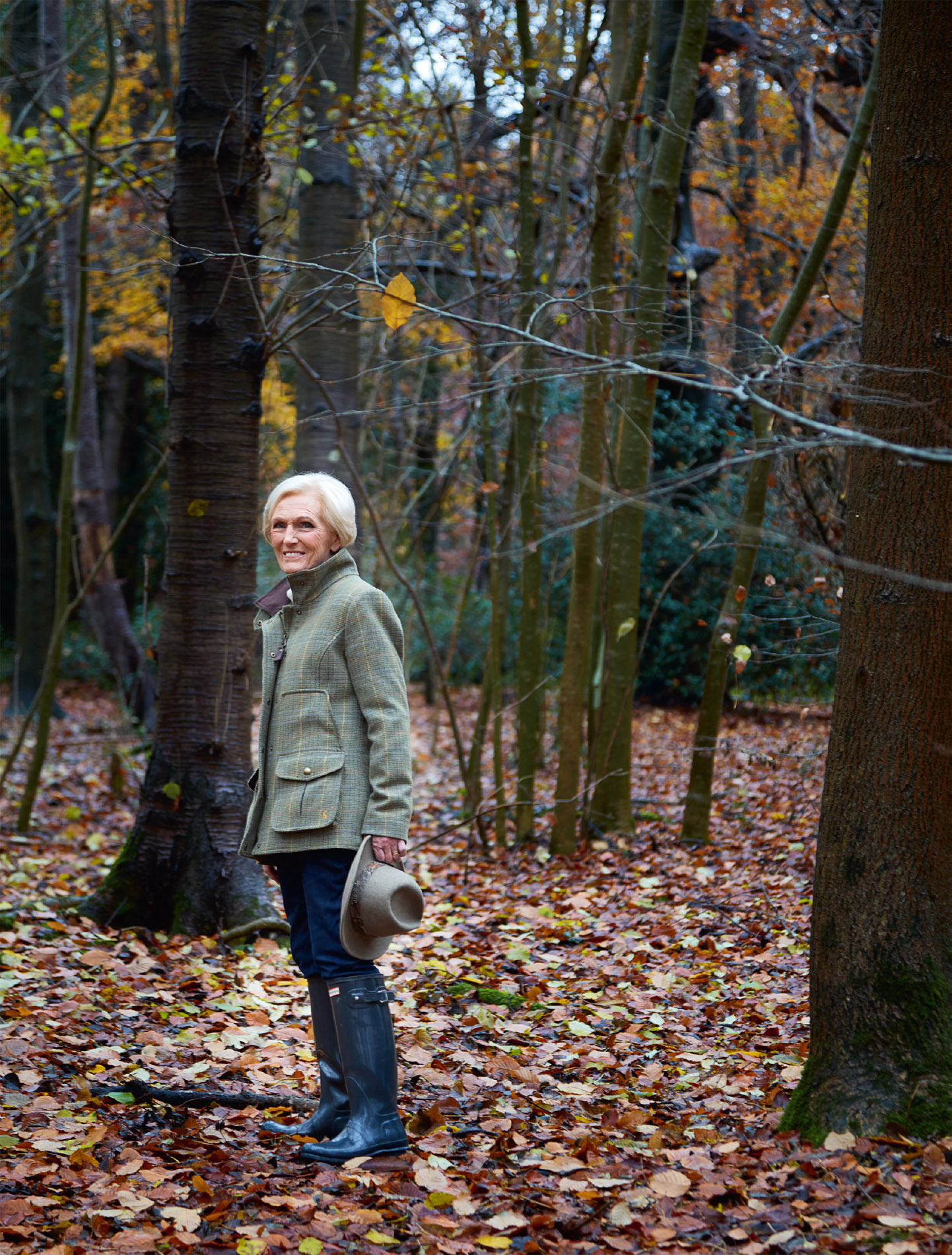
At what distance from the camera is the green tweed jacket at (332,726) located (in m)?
3.13

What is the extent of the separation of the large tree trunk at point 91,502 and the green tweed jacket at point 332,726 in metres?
8.75

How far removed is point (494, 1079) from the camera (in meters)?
3.84

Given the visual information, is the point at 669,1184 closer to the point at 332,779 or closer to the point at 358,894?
the point at 358,894

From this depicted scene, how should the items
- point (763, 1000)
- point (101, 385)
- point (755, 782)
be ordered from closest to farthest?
1. point (763, 1000)
2. point (755, 782)
3. point (101, 385)

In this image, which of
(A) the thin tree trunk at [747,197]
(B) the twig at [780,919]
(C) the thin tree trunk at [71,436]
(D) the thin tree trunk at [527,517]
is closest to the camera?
(B) the twig at [780,919]

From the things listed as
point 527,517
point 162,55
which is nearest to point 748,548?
point 527,517

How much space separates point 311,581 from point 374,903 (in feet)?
3.21

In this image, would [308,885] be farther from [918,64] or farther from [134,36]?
[134,36]

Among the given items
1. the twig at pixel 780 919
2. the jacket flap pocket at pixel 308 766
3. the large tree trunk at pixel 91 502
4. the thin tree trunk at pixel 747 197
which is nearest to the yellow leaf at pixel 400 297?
the jacket flap pocket at pixel 308 766

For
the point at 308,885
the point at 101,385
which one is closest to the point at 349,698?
the point at 308,885

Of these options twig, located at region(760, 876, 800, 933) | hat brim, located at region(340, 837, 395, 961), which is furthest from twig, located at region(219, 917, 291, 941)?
twig, located at region(760, 876, 800, 933)

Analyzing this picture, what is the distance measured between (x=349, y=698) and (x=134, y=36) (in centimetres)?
1743

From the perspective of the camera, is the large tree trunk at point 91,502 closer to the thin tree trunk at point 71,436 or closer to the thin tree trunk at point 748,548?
the thin tree trunk at point 71,436

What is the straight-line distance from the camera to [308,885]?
10.5ft
